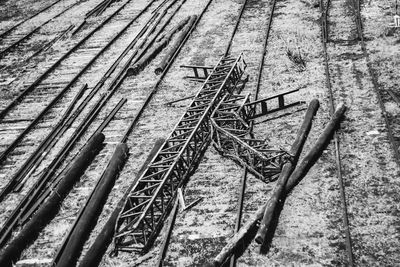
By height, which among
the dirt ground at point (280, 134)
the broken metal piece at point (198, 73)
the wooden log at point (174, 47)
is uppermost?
the wooden log at point (174, 47)

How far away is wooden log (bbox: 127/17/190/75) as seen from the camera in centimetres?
1684

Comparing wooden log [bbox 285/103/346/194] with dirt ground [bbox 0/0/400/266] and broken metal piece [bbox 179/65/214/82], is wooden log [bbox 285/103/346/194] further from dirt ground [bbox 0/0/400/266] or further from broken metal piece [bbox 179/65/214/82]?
broken metal piece [bbox 179/65/214/82]

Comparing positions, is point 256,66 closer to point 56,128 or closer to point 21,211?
point 56,128

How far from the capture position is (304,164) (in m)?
10.3

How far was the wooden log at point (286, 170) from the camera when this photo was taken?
8508 millimetres

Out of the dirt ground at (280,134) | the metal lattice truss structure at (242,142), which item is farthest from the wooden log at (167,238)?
the metal lattice truss structure at (242,142)

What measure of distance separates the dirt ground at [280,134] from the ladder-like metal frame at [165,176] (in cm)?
33

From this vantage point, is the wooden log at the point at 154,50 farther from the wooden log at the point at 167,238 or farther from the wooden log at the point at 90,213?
the wooden log at the point at 167,238

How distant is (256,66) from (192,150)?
20.9ft

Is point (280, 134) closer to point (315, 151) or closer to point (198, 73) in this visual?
point (315, 151)

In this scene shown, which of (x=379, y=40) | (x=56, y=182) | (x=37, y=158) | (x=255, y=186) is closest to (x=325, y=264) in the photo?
(x=255, y=186)

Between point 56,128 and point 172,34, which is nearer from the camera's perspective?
point 56,128

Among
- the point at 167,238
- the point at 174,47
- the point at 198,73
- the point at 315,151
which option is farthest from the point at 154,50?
the point at 167,238

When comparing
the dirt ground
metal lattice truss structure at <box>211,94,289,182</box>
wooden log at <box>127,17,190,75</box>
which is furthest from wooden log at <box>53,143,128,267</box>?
wooden log at <box>127,17,190,75</box>
